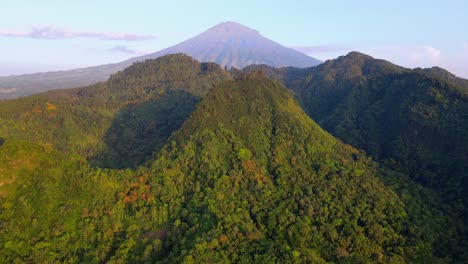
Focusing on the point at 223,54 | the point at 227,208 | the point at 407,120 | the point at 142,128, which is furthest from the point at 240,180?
the point at 223,54

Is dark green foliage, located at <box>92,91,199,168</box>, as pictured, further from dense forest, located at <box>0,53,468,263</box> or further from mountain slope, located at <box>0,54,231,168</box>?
dense forest, located at <box>0,53,468,263</box>

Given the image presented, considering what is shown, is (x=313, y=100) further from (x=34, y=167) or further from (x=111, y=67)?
(x=111, y=67)

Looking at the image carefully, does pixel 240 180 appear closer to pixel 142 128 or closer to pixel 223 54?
pixel 142 128

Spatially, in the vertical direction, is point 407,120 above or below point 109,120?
above

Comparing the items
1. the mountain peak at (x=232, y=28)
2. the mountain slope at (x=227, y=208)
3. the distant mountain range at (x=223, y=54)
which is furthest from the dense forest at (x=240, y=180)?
the mountain peak at (x=232, y=28)

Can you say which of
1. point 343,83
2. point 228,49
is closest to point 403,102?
point 343,83

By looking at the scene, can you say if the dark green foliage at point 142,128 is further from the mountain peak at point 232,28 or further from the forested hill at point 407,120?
the mountain peak at point 232,28

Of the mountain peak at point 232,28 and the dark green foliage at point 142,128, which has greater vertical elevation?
the mountain peak at point 232,28
